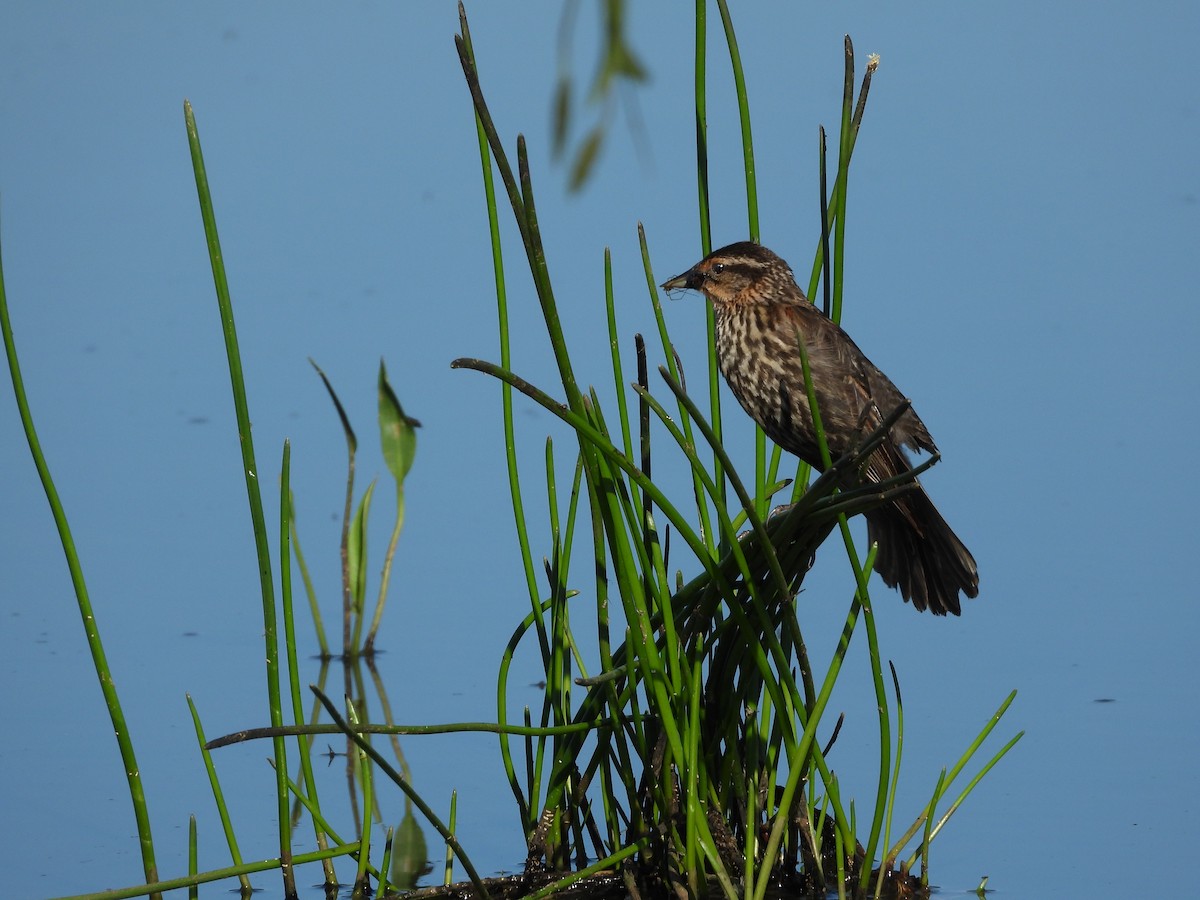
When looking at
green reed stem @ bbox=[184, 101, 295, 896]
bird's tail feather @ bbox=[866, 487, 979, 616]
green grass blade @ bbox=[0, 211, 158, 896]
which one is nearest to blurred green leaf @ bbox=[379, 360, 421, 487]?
bird's tail feather @ bbox=[866, 487, 979, 616]

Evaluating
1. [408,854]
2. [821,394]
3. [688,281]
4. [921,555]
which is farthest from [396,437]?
[921,555]

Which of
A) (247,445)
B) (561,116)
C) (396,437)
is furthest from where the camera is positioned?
(396,437)

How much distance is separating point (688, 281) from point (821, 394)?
517mm

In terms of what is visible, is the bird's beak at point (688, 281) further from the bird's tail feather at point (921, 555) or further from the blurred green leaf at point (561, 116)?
the blurred green leaf at point (561, 116)

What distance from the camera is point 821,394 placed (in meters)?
3.65

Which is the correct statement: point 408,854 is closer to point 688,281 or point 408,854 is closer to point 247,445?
point 247,445

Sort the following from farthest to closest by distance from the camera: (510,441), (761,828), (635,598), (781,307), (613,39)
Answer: (781,307) < (761,828) < (510,441) < (635,598) < (613,39)

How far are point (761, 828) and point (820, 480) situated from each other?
1042 millimetres

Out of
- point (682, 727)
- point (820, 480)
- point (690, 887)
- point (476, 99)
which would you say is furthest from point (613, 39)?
point (690, 887)

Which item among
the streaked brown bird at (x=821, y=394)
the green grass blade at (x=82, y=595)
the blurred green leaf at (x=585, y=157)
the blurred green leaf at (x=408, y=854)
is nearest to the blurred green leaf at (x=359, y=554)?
the blurred green leaf at (x=408, y=854)

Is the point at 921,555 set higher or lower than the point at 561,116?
higher

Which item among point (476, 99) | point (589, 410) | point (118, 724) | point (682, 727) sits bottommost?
point (682, 727)

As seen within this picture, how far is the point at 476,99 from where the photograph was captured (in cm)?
256

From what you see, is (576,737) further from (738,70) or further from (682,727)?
(738,70)
